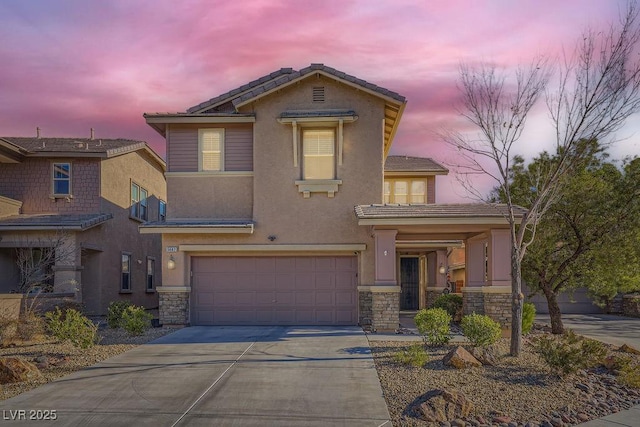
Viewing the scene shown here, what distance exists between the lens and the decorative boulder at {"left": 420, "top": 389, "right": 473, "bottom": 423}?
773cm

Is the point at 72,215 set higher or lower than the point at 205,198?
lower

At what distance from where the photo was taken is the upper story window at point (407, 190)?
80.2 ft

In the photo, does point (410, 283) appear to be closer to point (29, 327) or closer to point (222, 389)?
point (29, 327)

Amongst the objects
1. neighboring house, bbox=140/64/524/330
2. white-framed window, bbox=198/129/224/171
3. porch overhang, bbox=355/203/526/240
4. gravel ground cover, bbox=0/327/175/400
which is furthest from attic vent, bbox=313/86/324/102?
gravel ground cover, bbox=0/327/175/400

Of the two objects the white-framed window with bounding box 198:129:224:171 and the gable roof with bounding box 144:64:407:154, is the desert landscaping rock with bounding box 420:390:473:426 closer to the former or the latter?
the gable roof with bounding box 144:64:407:154

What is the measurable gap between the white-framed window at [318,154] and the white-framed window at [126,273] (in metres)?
10.7

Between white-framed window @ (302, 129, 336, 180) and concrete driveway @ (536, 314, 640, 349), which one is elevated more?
white-framed window @ (302, 129, 336, 180)

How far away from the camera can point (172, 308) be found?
653 inches

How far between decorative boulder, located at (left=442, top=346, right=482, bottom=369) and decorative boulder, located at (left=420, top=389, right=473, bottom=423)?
7.56ft

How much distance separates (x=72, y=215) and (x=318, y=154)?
10.5m

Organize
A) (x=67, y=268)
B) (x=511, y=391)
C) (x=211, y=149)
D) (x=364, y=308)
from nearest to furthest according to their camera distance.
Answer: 1. (x=511, y=391)
2. (x=364, y=308)
3. (x=211, y=149)
4. (x=67, y=268)

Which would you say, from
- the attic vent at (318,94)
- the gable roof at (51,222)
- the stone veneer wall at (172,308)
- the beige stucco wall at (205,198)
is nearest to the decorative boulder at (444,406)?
the stone veneer wall at (172,308)

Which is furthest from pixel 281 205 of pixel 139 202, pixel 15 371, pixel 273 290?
pixel 139 202

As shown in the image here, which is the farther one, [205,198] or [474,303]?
[205,198]
